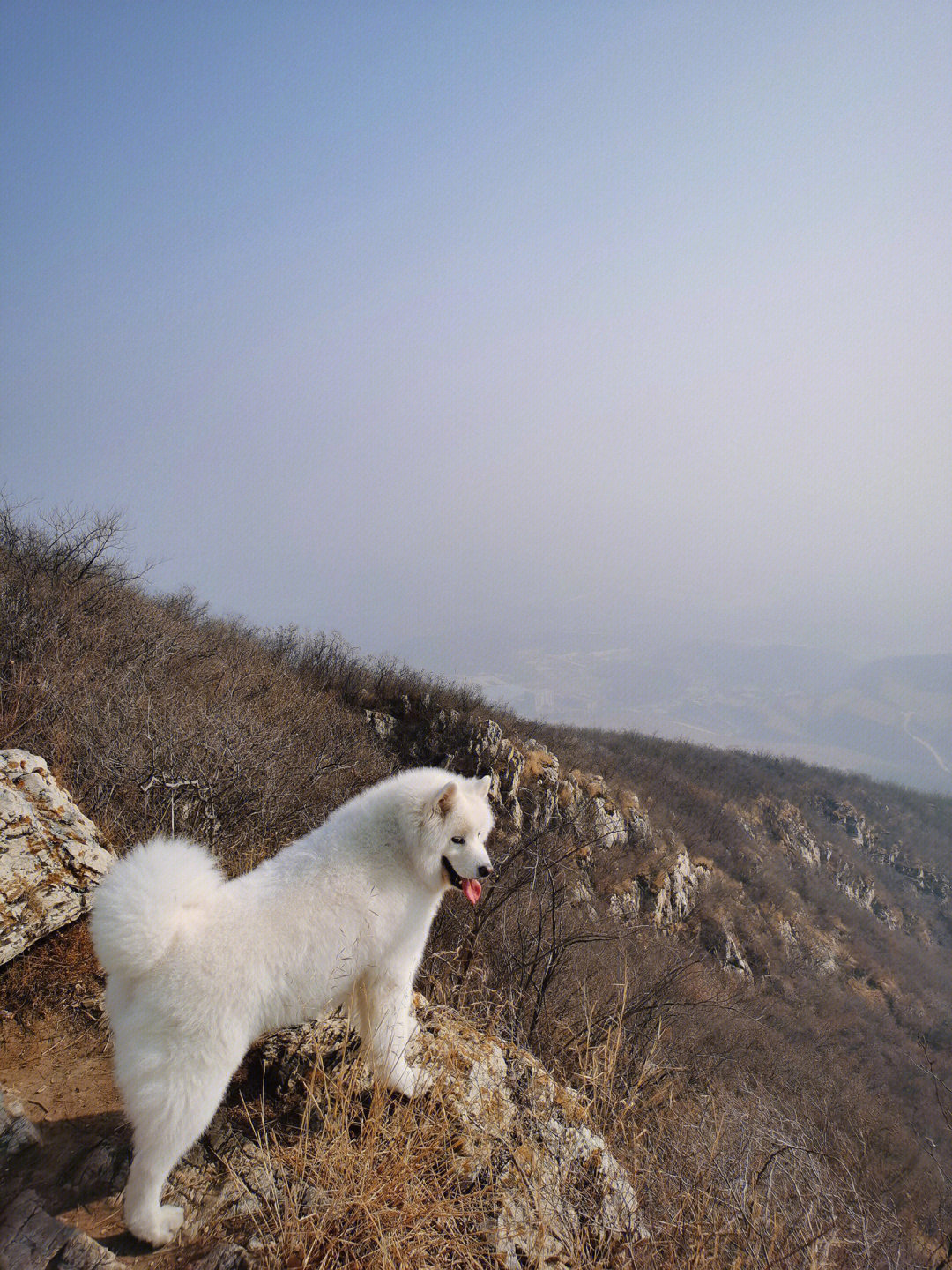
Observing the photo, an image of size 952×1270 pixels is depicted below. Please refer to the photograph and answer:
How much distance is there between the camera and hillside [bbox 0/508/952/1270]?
154 inches

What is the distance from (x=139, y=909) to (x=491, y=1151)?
221cm

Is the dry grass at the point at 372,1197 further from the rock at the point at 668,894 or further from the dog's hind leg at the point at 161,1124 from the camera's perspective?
the rock at the point at 668,894

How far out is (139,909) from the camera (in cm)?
258

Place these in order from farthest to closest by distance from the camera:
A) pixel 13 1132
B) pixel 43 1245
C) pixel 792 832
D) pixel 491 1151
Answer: pixel 792 832 → pixel 491 1151 → pixel 13 1132 → pixel 43 1245

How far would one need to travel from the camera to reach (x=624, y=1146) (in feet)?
12.3

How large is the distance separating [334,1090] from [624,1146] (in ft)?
6.58

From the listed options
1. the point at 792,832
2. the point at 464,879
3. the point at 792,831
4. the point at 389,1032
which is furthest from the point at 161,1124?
the point at 792,831

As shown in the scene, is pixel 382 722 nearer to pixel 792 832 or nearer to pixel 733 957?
pixel 733 957

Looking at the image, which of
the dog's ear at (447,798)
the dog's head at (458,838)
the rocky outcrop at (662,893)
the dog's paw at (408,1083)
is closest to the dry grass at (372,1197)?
the dog's paw at (408,1083)

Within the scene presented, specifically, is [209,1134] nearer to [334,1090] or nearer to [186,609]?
[334,1090]

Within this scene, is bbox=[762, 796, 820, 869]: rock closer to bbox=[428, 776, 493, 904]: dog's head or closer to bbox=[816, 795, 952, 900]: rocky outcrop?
bbox=[816, 795, 952, 900]: rocky outcrop

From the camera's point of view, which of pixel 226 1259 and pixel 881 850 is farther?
pixel 881 850

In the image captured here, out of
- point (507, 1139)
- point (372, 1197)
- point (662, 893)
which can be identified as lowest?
point (662, 893)

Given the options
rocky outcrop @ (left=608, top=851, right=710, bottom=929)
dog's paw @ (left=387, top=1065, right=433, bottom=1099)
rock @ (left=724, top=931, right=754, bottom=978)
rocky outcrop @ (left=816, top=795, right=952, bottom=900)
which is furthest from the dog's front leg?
rocky outcrop @ (left=816, top=795, right=952, bottom=900)
